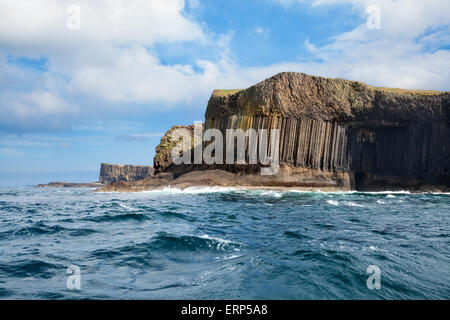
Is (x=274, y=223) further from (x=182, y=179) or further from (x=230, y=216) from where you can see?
(x=182, y=179)

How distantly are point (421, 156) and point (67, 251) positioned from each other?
127 feet

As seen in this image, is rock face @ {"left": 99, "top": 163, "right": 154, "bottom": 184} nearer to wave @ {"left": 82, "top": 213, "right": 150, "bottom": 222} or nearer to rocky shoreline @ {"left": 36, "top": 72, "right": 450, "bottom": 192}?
rocky shoreline @ {"left": 36, "top": 72, "right": 450, "bottom": 192}

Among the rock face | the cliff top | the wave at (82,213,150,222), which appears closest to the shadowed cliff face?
the cliff top

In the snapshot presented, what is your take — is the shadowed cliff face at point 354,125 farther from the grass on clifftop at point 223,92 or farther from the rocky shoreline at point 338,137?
the grass on clifftop at point 223,92

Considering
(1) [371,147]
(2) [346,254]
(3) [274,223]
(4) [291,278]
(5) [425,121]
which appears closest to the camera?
(4) [291,278]

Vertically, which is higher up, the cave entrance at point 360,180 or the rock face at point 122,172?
the cave entrance at point 360,180

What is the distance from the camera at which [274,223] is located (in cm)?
1086

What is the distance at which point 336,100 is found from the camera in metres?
37.2

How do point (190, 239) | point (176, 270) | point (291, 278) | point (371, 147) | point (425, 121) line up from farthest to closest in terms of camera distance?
1. point (371, 147)
2. point (425, 121)
3. point (190, 239)
4. point (176, 270)
5. point (291, 278)

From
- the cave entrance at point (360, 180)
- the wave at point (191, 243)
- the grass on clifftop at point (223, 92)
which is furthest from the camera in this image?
the grass on clifftop at point (223, 92)

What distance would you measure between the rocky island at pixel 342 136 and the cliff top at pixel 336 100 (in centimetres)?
10

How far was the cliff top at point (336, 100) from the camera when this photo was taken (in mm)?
36562

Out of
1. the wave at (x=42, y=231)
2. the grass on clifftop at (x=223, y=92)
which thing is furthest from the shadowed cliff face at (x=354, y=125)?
the wave at (x=42, y=231)

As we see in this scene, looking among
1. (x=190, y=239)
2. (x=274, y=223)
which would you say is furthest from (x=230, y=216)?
(x=190, y=239)
